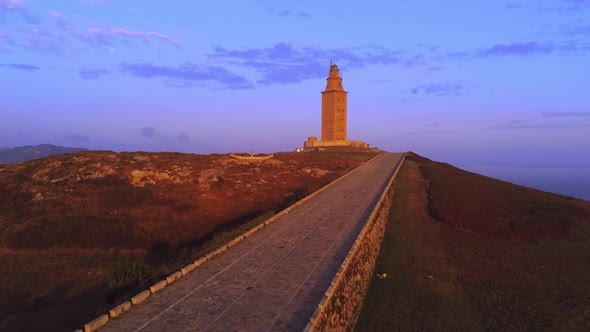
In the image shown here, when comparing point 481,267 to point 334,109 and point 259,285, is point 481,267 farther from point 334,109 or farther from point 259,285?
point 334,109

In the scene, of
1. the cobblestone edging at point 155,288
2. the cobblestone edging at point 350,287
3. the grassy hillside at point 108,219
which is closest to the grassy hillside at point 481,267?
the cobblestone edging at point 350,287

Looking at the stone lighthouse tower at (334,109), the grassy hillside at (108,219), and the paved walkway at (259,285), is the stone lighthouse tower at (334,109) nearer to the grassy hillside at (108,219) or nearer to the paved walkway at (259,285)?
the grassy hillside at (108,219)

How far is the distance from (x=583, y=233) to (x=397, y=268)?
16029mm

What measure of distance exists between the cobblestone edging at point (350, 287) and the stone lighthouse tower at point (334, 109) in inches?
2650

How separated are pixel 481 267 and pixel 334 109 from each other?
7046 cm

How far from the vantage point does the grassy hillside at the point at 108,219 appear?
1463 cm

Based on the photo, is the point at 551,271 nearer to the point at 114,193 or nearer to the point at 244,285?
the point at 244,285

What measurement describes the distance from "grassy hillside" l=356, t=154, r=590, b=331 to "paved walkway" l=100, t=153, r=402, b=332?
2.77 metres

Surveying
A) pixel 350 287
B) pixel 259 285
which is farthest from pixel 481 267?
pixel 259 285

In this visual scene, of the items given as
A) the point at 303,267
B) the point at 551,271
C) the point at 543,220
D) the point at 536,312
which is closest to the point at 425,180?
the point at 543,220

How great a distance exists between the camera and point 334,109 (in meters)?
86.9

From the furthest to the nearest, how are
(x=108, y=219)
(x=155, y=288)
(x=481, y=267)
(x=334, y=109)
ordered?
(x=334, y=109) < (x=108, y=219) < (x=481, y=267) < (x=155, y=288)

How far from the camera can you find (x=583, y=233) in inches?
979

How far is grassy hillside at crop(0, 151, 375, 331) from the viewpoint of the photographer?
14633 mm
